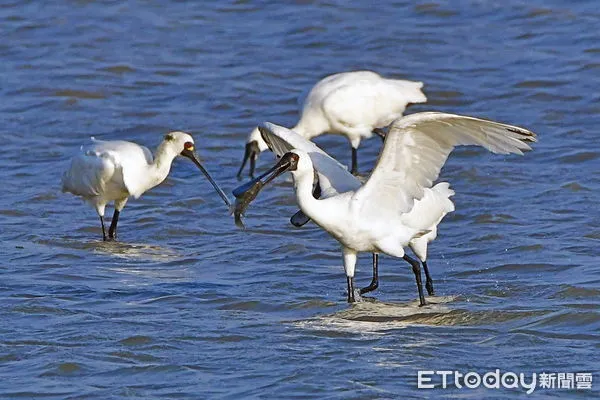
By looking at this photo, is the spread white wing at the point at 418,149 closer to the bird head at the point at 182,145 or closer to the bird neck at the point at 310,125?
the bird head at the point at 182,145

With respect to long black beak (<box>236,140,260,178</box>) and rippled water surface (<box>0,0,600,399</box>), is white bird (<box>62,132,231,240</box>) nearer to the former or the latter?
rippled water surface (<box>0,0,600,399</box>)

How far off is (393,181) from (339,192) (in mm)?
506

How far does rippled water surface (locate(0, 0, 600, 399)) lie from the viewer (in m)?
7.38

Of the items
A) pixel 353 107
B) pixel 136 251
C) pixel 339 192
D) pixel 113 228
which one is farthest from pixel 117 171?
pixel 339 192

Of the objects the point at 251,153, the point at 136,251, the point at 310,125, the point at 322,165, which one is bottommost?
the point at 136,251

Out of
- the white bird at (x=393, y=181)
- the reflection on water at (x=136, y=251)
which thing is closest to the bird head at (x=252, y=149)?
the reflection on water at (x=136, y=251)

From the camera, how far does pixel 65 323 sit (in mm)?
8180

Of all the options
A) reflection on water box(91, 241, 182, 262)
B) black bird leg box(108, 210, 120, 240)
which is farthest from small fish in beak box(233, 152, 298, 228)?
black bird leg box(108, 210, 120, 240)

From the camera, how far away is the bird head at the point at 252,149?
13.1m

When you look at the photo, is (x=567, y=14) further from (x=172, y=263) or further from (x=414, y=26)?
(x=172, y=263)

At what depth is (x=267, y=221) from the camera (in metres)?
11.3

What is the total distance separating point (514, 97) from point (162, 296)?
260 inches

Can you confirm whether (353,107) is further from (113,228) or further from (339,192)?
(339,192)

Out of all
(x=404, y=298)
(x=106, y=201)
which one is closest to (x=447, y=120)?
(x=404, y=298)
